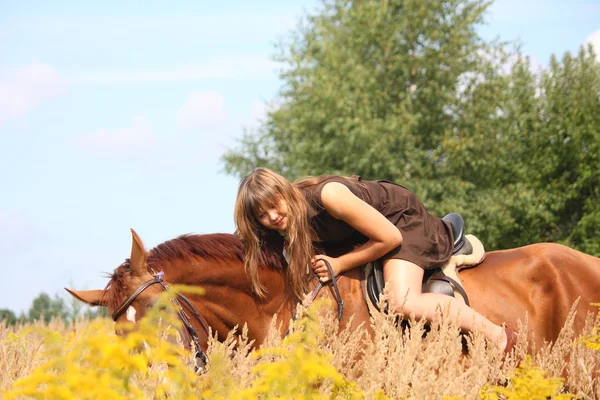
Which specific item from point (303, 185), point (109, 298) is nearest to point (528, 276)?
point (303, 185)

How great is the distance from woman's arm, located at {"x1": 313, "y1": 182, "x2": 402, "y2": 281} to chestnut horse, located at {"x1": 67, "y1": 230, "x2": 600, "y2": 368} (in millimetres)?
167

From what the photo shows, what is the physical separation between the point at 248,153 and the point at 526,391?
34.2 metres

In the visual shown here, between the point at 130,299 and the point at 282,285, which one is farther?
the point at 282,285

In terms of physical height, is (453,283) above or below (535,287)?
above

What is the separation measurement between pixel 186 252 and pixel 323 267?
88 cm

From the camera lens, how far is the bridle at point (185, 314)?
450 cm

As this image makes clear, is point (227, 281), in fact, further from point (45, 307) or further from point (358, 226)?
point (45, 307)

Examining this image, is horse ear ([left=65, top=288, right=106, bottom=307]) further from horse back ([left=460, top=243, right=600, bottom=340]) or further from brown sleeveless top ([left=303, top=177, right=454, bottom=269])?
horse back ([left=460, top=243, right=600, bottom=340])

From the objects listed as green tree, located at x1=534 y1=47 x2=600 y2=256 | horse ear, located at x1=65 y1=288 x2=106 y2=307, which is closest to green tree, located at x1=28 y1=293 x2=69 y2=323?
horse ear, located at x1=65 y1=288 x2=106 y2=307

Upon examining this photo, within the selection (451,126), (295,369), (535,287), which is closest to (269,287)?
(535,287)

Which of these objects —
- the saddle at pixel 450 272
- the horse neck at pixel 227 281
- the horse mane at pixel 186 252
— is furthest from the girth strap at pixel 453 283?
the horse mane at pixel 186 252

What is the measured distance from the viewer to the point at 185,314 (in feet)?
15.3

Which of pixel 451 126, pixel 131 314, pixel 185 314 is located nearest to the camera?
pixel 131 314

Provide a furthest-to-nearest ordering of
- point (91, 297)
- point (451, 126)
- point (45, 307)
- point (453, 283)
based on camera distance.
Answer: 1. point (451, 126)
2. point (45, 307)
3. point (453, 283)
4. point (91, 297)
